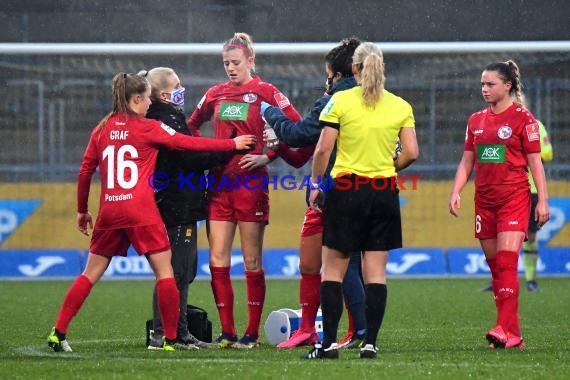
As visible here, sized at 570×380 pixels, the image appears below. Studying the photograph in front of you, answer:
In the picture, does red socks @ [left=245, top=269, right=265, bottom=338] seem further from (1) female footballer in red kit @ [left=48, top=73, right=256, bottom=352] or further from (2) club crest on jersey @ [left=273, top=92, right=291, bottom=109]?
(2) club crest on jersey @ [left=273, top=92, right=291, bottom=109]

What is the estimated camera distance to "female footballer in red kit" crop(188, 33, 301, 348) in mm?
8297

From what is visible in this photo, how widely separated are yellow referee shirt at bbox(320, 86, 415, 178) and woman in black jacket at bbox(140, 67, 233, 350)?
55.1 inches

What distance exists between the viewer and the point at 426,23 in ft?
68.2

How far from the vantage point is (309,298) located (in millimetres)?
8195

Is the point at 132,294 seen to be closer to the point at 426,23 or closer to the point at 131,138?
the point at 131,138

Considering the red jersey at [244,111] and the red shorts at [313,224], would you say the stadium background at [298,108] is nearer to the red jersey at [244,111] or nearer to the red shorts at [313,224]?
the red jersey at [244,111]

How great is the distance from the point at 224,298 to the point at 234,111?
4.09 feet

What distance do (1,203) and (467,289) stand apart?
19.1 feet

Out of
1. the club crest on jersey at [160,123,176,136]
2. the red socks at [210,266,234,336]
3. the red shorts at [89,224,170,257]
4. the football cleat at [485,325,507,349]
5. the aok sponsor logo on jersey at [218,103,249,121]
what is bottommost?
the football cleat at [485,325,507,349]

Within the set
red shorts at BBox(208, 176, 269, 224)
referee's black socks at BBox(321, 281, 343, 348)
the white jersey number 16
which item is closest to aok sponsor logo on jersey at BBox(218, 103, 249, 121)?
red shorts at BBox(208, 176, 269, 224)

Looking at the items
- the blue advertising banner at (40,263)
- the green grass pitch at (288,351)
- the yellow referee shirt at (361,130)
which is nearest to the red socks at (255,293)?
the green grass pitch at (288,351)

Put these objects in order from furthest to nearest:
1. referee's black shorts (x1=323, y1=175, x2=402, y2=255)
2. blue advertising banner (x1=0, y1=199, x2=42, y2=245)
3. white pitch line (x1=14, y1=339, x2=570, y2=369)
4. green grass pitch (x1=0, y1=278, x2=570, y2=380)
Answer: blue advertising banner (x1=0, y1=199, x2=42, y2=245) → referee's black shorts (x1=323, y1=175, x2=402, y2=255) → white pitch line (x1=14, y1=339, x2=570, y2=369) → green grass pitch (x1=0, y1=278, x2=570, y2=380)

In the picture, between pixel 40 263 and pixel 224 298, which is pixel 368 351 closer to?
pixel 224 298

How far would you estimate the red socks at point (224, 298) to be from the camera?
827 centimetres
